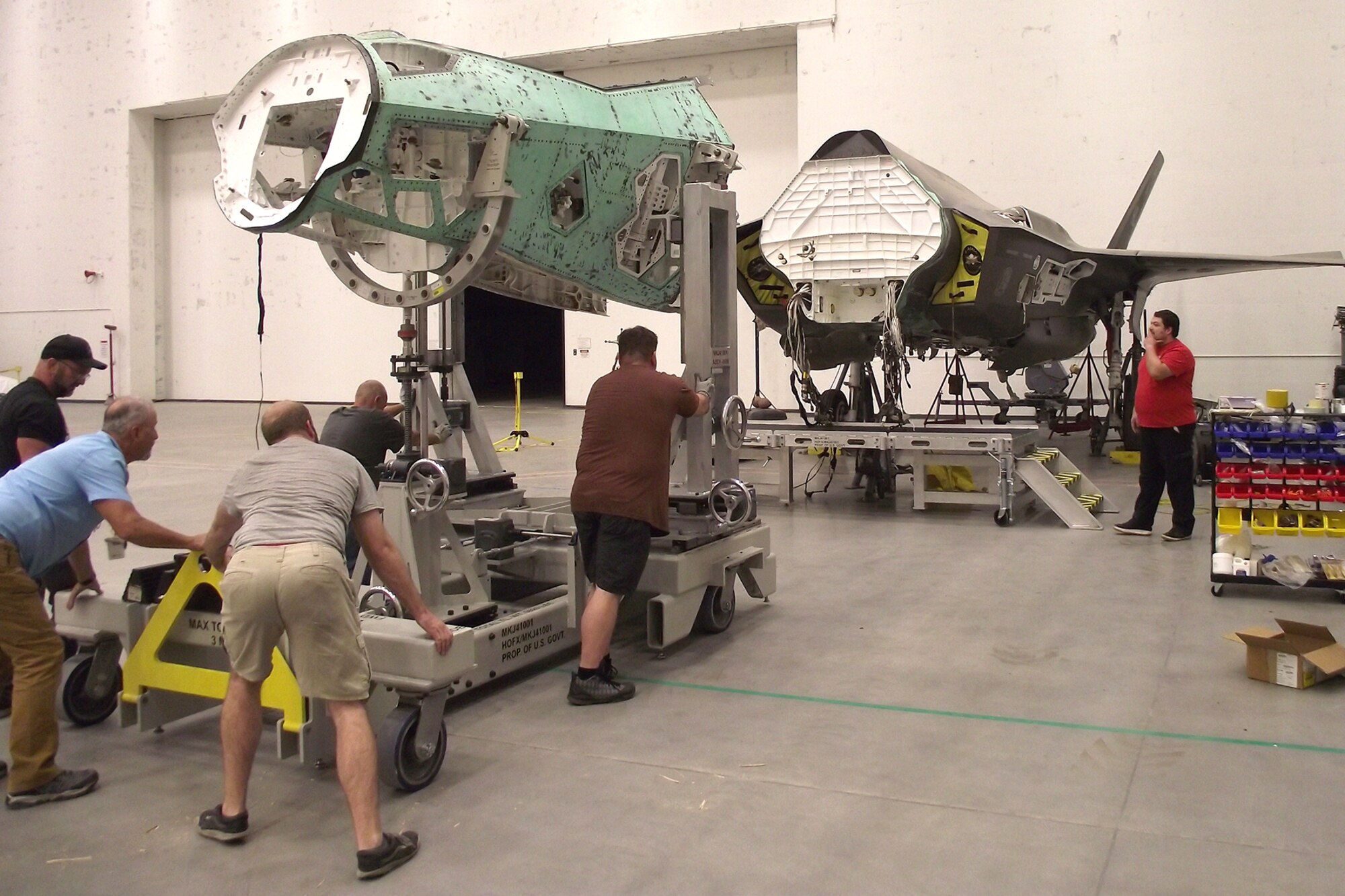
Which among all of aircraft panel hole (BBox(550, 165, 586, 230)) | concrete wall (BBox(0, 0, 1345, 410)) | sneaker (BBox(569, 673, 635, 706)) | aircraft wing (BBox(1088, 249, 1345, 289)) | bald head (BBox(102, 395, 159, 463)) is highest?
concrete wall (BBox(0, 0, 1345, 410))

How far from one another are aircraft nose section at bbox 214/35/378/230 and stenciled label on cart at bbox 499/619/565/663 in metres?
2.01

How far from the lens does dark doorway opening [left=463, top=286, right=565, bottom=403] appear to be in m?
30.5

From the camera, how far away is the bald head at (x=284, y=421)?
3.55 m

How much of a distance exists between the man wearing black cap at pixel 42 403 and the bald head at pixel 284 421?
1556 millimetres

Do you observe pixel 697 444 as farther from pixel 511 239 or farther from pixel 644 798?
pixel 644 798

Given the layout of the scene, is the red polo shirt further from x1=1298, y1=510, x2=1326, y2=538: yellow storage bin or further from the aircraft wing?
the aircraft wing

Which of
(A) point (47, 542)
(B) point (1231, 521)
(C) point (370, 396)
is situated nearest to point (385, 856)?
(A) point (47, 542)

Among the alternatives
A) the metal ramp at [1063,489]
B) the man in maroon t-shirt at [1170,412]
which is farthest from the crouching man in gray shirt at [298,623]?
the metal ramp at [1063,489]

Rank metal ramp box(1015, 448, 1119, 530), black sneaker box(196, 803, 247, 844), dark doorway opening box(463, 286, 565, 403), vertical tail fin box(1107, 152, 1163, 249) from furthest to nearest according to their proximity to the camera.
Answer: dark doorway opening box(463, 286, 565, 403) → vertical tail fin box(1107, 152, 1163, 249) → metal ramp box(1015, 448, 1119, 530) → black sneaker box(196, 803, 247, 844)

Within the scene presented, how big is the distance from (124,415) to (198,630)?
87cm

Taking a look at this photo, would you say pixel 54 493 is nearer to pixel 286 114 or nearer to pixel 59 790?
pixel 59 790

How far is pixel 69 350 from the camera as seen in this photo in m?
4.60

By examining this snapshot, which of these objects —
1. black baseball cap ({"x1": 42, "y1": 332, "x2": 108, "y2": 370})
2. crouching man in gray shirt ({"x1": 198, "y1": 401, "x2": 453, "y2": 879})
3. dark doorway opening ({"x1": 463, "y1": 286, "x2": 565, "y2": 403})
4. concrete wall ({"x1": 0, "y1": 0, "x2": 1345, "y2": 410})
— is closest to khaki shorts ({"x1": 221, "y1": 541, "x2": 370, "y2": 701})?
crouching man in gray shirt ({"x1": 198, "y1": 401, "x2": 453, "y2": 879})

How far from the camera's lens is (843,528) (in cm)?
905
